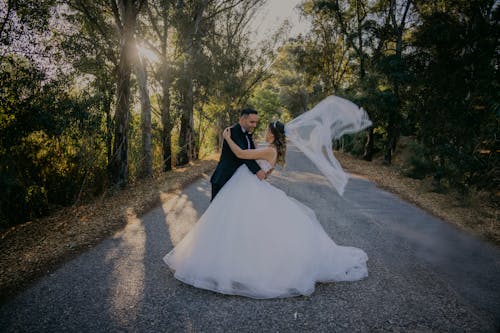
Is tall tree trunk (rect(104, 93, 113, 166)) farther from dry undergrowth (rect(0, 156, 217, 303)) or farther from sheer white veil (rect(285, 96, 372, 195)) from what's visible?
sheer white veil (rect(285, 96, 372, 195))

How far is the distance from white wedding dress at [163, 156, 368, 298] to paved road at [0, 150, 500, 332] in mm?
150

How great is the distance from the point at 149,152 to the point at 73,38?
4756 millimetres

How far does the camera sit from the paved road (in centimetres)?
289

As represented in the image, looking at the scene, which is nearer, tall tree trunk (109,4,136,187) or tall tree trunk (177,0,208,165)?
tall tree trunk (109,4,136,187)

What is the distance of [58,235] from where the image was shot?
206 inches

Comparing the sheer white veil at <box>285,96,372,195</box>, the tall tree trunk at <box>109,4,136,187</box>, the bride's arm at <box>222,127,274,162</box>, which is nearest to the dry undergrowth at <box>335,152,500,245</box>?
the sheer white veil at <box>285,96,372,195</box>

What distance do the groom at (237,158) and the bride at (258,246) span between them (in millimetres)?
89

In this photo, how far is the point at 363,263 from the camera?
161 inches

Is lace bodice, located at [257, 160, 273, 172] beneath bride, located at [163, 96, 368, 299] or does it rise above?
above

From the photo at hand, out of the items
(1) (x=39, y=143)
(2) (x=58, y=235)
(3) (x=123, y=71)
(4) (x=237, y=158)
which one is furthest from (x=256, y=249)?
(3) (x=123, y=71)

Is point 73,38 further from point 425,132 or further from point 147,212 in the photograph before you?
point 425,132

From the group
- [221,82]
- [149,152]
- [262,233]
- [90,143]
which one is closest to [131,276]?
[262,233]

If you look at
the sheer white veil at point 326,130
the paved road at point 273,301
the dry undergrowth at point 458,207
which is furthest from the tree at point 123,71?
the dry undergrowth at point 458,207

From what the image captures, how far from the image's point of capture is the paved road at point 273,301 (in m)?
2.89
